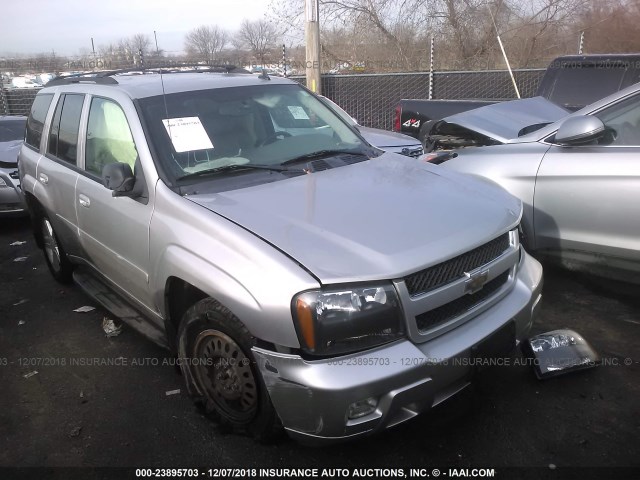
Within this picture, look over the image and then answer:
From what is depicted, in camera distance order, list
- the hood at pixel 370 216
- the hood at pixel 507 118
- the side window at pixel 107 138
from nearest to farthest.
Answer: the hood at pixel 370 216, the side window at pixel 107 138, the hood at pixel 507 118

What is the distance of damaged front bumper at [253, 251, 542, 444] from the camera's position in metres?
2.21

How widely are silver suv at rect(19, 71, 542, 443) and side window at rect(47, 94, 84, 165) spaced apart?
39mm

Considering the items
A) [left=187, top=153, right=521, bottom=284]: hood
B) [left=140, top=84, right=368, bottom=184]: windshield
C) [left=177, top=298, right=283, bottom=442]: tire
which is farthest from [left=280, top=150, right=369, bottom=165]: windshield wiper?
[left=177, top=298, right=283, bottom=442]: tire

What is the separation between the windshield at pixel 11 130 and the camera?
331 inches

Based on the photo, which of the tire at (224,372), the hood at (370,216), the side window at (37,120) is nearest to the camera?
the hood at (370,216)

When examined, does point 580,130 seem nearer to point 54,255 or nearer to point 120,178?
point 120,178

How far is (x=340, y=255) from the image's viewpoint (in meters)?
2.37

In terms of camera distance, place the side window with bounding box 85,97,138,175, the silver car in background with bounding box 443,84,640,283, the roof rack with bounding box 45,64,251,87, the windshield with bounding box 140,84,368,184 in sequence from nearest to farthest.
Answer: the windshield with bounding box 140,84,368,184
the side window with bounding box 85,97,138,175
the silver car in background with bounding box 443,84,640,283
the roof rack with bounding box 45,64,251,87

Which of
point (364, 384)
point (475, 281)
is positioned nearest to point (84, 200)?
point (364, 384)

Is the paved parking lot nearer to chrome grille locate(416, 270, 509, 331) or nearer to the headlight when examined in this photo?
chrome grille locate(416, 270, 509, 331)

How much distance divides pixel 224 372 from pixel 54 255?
312cm

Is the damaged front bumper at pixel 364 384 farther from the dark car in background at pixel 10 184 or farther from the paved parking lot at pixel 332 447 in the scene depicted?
the dark car in background at pixel 10 184

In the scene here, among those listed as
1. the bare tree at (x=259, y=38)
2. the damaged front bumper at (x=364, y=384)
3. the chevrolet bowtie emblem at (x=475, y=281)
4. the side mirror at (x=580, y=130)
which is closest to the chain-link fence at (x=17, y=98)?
the bare tree at (x=259, y=38)

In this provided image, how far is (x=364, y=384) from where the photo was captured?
7.22 ft
